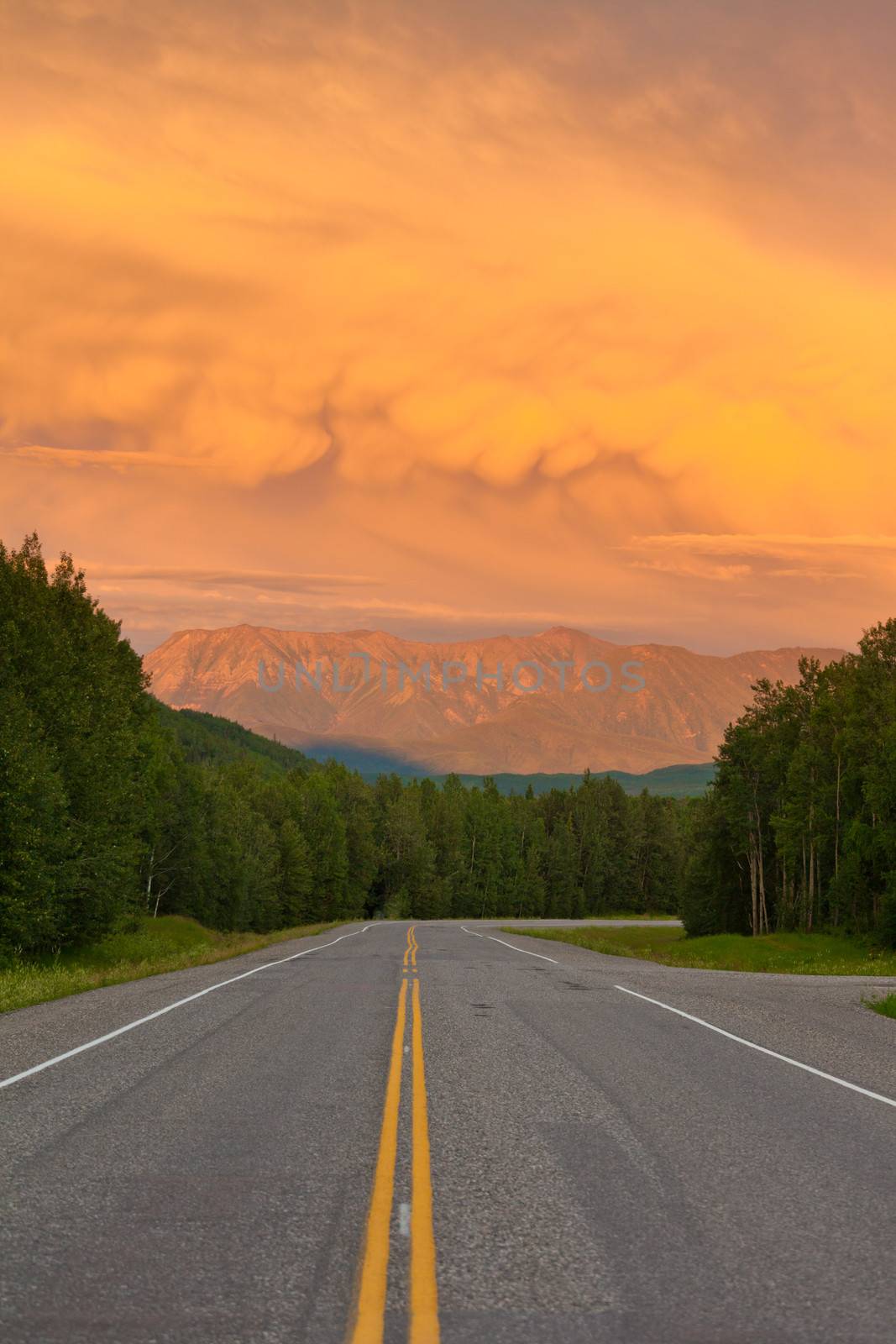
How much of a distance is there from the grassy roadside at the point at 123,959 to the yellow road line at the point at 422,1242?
40.2 feet

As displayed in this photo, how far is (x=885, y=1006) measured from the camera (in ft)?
70.1

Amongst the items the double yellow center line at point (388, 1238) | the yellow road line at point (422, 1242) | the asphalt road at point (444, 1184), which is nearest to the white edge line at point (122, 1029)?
the asphalt road at point (444, 1184)

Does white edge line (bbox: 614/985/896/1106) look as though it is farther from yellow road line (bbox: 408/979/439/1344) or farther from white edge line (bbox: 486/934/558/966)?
white edge line (bbox: 486/934/558/966)

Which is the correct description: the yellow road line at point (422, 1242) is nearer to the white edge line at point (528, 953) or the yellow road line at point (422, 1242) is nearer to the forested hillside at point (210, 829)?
the white edge line at point (528, 953)

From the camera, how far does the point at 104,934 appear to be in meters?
42.3

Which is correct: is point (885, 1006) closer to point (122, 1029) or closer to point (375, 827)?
point (122, 1029)

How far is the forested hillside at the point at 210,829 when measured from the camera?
3678 cm

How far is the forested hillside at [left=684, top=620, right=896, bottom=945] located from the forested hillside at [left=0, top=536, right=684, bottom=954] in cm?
3678

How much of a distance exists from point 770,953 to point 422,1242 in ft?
161

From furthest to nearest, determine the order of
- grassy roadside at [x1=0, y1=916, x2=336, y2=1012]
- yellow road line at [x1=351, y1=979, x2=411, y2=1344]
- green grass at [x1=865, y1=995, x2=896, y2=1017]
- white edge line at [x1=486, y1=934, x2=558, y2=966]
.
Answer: white edge line at [x1=486, y1=934, x2=558, y2=966] < grassy roadside at [x1=0, y1=916, x2=336, y2=1012] < green grass at [x1=865, y1=995, x2=896, y2=1017] < yellow road line at [x1=351, y1=979, x2=411, y2=1344]

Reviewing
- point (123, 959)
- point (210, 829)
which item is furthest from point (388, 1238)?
point (210, 829)

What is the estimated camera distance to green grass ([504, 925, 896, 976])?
37.1 meters

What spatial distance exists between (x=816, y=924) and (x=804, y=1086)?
62960 millimetres

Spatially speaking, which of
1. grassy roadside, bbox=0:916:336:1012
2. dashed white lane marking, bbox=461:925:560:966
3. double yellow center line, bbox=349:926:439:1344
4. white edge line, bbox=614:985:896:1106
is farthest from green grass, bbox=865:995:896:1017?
grassy roadside, bbox=0:916:336:1012
